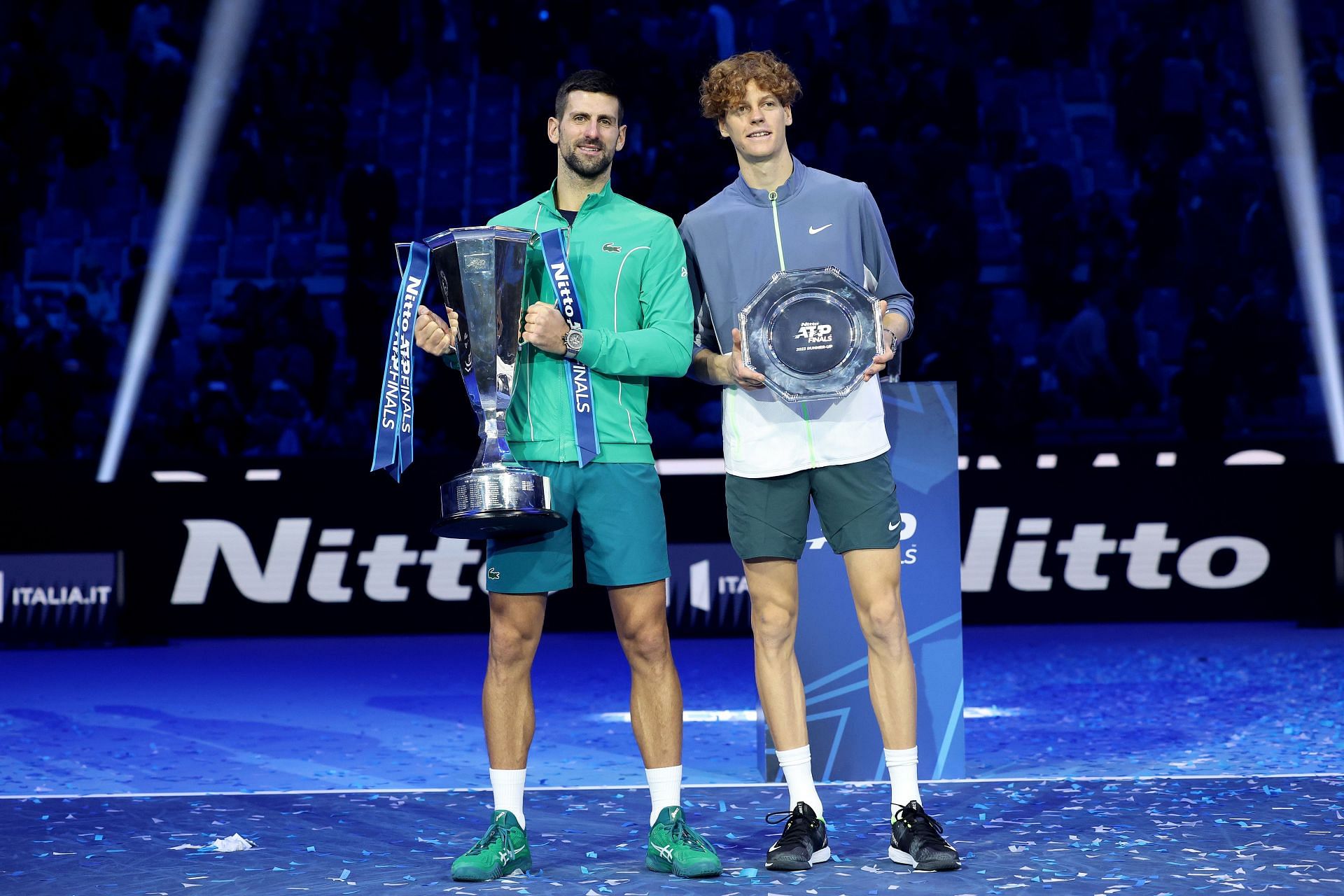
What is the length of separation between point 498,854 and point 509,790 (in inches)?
6.7

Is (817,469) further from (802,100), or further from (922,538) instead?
(802,100)

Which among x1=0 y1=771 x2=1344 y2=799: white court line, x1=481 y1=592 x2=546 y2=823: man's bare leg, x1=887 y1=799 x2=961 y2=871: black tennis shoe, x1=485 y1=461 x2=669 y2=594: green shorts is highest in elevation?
x1=485 y1=461 x2=669 y2=594: green shorts

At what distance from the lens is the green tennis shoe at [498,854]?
11.1 feet

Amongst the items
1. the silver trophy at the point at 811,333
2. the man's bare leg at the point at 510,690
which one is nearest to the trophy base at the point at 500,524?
the man's bare leg at the point at 510,690

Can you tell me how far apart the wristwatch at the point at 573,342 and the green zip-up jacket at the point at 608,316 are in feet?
0.29

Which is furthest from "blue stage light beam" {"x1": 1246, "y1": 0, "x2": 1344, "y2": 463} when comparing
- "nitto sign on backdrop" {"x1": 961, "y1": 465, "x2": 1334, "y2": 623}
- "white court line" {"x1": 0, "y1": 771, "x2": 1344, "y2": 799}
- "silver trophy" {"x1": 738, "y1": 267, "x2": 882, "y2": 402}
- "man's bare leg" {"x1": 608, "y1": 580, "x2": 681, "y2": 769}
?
"man's bare leg" {"x1": 608, "y1": 580, "x2": 681, "y2": 769}

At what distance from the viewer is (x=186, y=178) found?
10492 millimetres

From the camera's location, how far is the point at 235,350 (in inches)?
424

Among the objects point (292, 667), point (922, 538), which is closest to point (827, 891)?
point (922, 538)

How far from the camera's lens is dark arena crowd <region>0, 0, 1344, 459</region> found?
1028 cm

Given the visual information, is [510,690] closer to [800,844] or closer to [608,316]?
[800,844]

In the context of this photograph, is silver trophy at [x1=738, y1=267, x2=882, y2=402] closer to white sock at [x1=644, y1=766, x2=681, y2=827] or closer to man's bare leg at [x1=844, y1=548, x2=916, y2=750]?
man's bare leg at [x1=844, y1=548, x2=916, y2=750]

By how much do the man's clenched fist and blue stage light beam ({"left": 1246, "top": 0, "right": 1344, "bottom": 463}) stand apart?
6069mm

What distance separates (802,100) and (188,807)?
8994 millimetres
